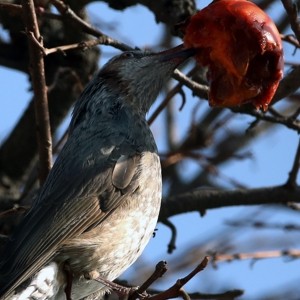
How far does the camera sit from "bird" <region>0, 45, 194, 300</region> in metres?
5.50

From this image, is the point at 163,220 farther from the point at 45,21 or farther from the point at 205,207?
the point at 45,21

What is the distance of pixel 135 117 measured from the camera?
20.8 feet

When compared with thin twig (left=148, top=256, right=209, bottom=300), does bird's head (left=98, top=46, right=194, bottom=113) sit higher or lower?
higher

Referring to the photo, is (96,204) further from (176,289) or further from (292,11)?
(292,11)

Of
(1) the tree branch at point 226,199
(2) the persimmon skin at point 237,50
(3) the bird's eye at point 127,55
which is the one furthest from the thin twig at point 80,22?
(1) the tree branch at point 226,199

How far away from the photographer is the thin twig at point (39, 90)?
17.9 feet

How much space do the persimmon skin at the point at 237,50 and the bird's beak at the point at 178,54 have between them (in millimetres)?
48

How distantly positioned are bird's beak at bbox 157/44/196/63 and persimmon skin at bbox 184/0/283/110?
48mm

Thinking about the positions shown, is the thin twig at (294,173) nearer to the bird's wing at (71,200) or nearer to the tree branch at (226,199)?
the tree branch at (226,199)

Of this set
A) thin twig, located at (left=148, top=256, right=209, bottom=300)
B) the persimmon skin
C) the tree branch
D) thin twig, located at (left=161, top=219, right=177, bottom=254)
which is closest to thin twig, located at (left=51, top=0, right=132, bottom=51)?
the persimmon skin

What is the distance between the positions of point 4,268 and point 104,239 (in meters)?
0.57

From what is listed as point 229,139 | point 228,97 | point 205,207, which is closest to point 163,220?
point 205,207

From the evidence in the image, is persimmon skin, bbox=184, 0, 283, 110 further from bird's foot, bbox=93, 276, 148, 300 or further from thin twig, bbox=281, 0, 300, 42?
bird's foot, bbox=93, 276, 148, 300

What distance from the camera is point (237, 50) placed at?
18.1ft
